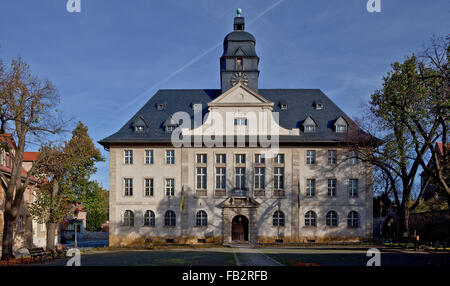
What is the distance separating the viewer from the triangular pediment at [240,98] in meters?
40.2

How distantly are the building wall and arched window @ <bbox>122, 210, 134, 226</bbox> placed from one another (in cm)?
41

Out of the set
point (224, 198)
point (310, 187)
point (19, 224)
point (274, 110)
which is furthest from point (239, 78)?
point (19, 224)

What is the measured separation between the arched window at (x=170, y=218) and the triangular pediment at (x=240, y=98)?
1121 cm

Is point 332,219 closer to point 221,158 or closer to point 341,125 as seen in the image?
point 341,125

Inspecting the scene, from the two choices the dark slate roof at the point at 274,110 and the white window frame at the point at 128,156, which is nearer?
the dark slate roof at the point at 274,110

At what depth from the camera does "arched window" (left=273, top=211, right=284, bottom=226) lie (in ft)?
129

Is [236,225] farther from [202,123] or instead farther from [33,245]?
[33,245]

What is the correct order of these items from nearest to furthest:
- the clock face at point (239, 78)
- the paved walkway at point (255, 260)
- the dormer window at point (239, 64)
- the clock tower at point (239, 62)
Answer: the paved walkway at point (255, 260) < the clock face at point (239, 78) < the clock tower at point (239, 62) < the dormer window at point (239, 64)

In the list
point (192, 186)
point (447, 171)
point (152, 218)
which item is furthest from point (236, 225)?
point (447, 171)

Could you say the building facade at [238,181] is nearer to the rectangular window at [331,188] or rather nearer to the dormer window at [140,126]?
the rectangular window at [331,188]

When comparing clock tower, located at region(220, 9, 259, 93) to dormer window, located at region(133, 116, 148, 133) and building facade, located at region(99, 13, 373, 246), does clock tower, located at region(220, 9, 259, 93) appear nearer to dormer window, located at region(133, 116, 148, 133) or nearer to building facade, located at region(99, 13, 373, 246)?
building facade, located at region(99, 13, 373, 246)

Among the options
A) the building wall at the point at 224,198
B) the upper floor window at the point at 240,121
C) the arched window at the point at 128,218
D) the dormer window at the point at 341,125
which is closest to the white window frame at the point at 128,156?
the building wall at the point at 224,198

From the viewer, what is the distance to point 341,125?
1599 inches

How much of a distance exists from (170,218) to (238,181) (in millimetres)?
7486
